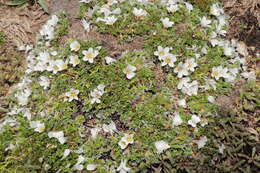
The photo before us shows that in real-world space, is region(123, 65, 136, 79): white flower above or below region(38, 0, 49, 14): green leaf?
below

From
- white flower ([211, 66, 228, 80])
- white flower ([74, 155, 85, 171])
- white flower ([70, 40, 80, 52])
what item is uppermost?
white flower ([70, 40, 80, 52])

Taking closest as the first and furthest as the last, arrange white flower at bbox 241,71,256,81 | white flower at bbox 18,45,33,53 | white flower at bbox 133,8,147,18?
white flower at bbox 241,71,256,81
white flower at bbox 133,8,147,18
white flower at bbox 18,45,33,53

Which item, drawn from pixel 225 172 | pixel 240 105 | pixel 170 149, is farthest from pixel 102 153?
pixel 240 105

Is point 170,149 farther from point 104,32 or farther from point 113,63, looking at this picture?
point 104,32

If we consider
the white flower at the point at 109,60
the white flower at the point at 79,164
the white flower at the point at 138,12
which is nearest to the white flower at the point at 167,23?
the white flower at the point at 138,12

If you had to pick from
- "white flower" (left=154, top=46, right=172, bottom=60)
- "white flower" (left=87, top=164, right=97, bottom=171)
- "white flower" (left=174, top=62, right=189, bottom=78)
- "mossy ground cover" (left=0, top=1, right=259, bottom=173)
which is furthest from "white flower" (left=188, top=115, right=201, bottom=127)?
"white flower" (left=87, top=164, right=97, bottom=171)

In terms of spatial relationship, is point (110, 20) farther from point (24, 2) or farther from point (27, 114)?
point (24, 2)

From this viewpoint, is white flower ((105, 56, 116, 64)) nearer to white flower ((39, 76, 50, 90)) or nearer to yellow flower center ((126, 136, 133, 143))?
white flower ((39, 76, 50, 90))
